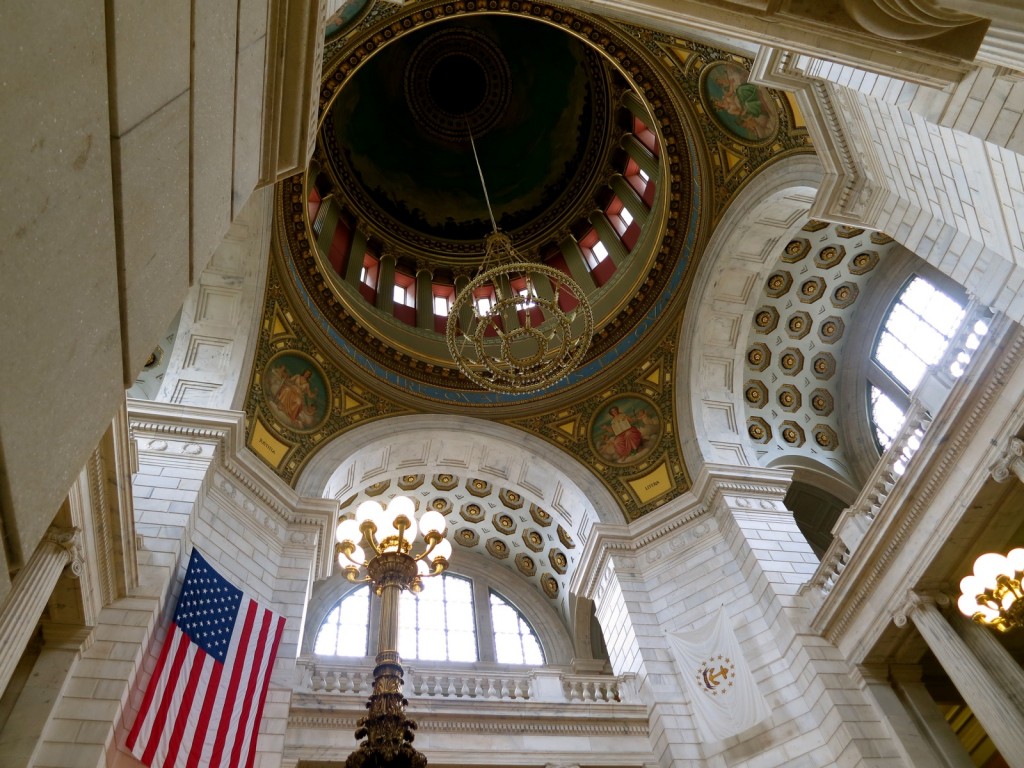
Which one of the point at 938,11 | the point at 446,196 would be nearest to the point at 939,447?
the point at 938,11

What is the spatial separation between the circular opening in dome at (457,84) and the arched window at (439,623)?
41.0 ft

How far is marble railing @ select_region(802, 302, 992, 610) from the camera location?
910cm

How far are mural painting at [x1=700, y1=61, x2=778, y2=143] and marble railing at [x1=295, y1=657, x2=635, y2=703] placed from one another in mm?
9164

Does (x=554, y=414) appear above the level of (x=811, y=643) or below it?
above

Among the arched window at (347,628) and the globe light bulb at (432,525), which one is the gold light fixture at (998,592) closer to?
the globe light bulb at (432,525)

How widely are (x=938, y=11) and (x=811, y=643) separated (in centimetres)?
777

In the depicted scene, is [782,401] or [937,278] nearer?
[937,278]

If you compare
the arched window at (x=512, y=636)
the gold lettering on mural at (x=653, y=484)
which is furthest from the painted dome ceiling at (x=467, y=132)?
the arched window at (x=512, y=636)

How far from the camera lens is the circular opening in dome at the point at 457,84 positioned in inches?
775

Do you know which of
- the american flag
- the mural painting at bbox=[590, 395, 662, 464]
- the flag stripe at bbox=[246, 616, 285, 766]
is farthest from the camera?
the mural painting at bbox=[590, 395, 662, 464]

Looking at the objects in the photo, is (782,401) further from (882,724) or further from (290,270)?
(290,270)

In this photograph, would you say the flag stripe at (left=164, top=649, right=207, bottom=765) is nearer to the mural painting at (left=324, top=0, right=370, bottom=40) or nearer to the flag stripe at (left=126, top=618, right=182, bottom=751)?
the flag stripe at (left=126, top=618, right=182, bottom=751)

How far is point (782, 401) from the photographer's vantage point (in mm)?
15000

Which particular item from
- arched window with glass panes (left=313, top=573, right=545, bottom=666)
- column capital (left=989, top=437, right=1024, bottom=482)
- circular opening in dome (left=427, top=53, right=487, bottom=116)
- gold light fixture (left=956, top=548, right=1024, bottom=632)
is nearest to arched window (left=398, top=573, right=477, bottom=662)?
arched window with glass panes (left=313, top=573, right=545, bottom=666)
